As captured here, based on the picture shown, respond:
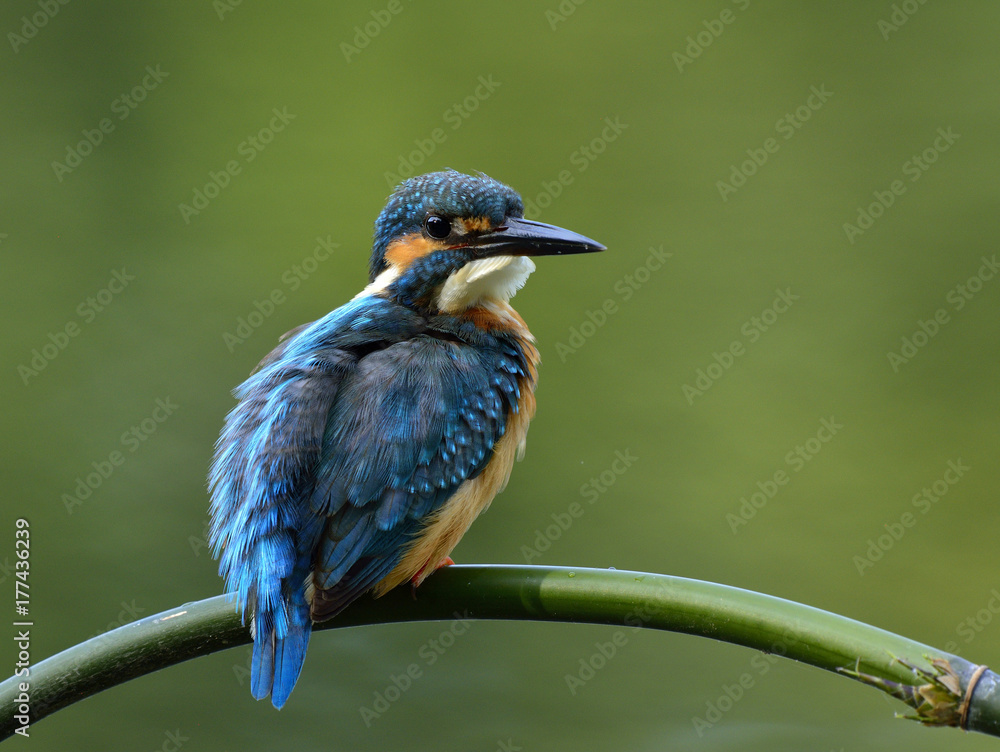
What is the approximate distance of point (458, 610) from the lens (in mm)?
1287

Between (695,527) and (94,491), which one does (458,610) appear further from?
(94,491)

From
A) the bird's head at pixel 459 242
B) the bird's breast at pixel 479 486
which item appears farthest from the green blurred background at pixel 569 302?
the bird's head at pixel 459 242

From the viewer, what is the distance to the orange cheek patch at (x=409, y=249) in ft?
6.20

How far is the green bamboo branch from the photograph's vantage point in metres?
0.91

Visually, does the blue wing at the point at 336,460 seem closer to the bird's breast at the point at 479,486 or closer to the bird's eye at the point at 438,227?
the bird's breast at the point at 479,486

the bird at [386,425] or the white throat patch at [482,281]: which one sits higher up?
the white throat patch at [482,281]

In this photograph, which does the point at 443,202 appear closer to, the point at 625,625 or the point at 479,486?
the point at 479,486

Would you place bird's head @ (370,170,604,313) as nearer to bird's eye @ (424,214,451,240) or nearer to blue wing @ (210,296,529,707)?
bird's eye @ (424,214,451,240)

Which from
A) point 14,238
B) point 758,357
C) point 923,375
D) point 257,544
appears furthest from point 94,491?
point 923,375

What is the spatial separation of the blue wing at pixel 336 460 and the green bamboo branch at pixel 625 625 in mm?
109

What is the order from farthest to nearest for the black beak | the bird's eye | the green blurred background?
the green blurred background → the bird's eye → the black beak

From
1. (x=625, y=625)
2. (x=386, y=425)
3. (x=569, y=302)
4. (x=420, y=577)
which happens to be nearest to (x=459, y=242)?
(x=386, y=425)

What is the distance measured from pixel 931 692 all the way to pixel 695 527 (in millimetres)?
2384

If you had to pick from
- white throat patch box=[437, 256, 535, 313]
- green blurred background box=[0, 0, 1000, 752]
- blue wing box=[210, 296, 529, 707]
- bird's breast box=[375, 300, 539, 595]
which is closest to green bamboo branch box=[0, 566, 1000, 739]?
blue wing box=[210, 296, 529, 707]
